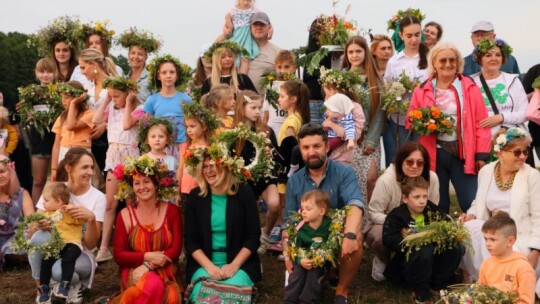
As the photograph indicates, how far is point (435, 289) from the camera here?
679 centimetres

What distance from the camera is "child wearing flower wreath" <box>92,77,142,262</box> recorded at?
827 cm

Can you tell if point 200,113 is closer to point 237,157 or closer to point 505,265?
point 237,157

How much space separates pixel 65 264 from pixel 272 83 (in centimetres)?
384

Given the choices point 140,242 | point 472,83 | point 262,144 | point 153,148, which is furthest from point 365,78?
point 140,242

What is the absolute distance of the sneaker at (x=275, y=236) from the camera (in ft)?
27.6

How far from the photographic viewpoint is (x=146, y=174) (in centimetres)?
670

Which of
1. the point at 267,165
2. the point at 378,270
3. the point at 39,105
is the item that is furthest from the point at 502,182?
the point at 39,105

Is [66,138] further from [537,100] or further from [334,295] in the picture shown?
[537,100]

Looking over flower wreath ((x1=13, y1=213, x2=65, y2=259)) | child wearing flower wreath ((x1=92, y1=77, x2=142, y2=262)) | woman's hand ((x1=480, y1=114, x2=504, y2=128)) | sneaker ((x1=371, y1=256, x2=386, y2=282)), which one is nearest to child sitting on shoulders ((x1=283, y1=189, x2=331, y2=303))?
sneaker ((x1=371, y1=256, x2=386, y2=282))

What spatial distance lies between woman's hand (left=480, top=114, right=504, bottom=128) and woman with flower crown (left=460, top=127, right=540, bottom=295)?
32.2 inches

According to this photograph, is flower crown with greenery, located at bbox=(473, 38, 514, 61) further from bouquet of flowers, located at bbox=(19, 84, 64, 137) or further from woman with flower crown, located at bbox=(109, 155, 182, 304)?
bouquet of flowers, located at bbox=(19, 84, 64, 137)

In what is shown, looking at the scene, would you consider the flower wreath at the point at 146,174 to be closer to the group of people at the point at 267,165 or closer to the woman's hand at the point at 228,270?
the group of people at the point at 267,165

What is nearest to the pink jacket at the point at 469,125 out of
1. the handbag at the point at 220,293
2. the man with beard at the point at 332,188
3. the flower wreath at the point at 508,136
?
the flower wreath at the point at 508,136

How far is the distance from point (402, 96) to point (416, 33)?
1.01 metres
